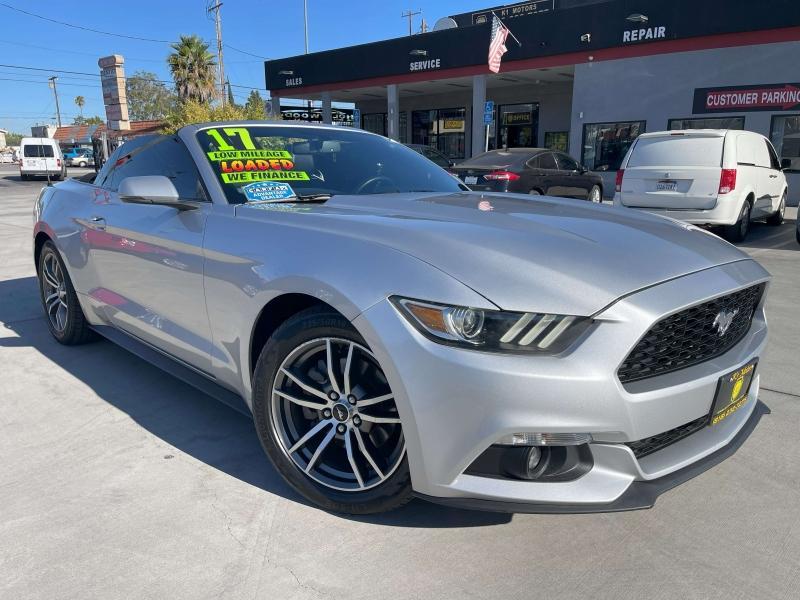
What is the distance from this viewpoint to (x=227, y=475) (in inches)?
104

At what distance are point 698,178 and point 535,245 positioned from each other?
7.96 meters

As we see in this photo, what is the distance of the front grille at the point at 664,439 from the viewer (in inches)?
76.0

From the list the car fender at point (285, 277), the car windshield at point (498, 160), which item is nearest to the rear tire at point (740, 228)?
the car windshield at point (498, 160)

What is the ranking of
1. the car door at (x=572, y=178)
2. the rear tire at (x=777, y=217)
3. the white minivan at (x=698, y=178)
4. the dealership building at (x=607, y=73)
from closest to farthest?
the white minivan at (x=698, y=178) < the rear tire at (x=777, y=217) < the car door at (x=572, y=178) < the dealership building at (x=607, y=73)

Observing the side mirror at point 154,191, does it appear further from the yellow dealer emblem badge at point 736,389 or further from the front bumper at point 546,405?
the yellow dealer emblem badge at point 736,389

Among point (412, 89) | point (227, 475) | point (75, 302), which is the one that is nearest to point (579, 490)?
point (227, 475)

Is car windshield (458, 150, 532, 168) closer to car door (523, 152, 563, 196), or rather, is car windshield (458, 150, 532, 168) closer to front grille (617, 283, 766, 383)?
car door (523, 152, 563, 196)

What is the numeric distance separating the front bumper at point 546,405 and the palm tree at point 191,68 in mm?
33384

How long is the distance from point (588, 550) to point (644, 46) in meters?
18.3

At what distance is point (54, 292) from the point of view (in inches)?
175

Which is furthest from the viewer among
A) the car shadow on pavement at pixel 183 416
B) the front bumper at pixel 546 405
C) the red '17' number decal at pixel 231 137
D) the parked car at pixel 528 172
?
the parked car at pixel 528 172

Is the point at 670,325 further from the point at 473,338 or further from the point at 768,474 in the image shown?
the point at 768,474

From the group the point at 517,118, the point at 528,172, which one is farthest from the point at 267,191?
the point at 517,118

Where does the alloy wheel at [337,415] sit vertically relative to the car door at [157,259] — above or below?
below
